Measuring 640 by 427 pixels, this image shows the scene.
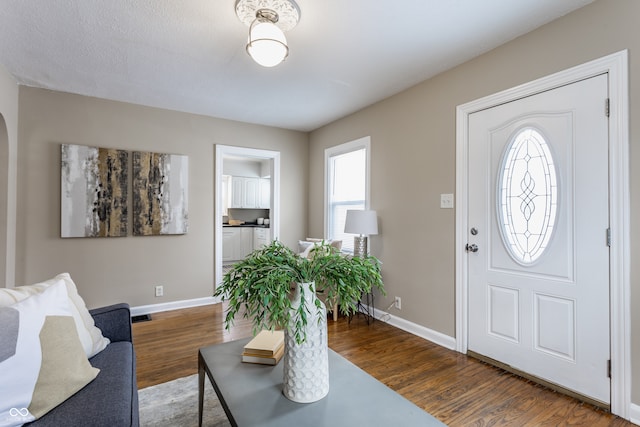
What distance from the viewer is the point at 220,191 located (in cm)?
413

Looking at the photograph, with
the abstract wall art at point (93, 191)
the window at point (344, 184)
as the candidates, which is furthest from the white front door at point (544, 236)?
the abstract wall art at point (93, 191)

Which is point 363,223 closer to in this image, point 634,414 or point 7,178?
point 634,414

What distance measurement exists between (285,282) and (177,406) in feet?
4.59

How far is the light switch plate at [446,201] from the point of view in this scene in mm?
2760

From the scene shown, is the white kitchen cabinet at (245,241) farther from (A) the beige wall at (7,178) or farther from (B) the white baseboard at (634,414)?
(B) the white baseboard at (634,414)

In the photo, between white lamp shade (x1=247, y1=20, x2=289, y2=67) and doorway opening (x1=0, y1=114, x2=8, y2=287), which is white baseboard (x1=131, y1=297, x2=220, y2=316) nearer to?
doorway opening (x1=0, y1=114, x2=8, y2=287)

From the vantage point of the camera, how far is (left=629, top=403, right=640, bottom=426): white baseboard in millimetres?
1728

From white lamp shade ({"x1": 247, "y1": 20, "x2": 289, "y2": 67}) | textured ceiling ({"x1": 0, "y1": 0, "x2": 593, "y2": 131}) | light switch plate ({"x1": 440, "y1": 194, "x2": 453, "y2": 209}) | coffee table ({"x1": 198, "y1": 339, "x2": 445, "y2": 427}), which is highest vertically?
textured ceiling ({"x1": 0, "y1": 0, "x2": 593, "y2": 131})

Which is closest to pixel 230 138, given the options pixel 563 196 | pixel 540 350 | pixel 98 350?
pixel 98 350

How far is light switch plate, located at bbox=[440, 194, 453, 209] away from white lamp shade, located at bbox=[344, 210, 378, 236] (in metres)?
0.76

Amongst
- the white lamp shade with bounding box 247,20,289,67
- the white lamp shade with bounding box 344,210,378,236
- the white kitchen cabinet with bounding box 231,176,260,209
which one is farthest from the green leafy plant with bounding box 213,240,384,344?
the white kitchen cabinet with bounding box 231,176,260,209

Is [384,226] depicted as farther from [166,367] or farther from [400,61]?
[166,367]

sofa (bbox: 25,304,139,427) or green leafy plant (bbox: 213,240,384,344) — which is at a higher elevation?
green leafy plant (bbox: 213,240,384,344)

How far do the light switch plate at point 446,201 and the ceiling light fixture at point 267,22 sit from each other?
1.81 m
